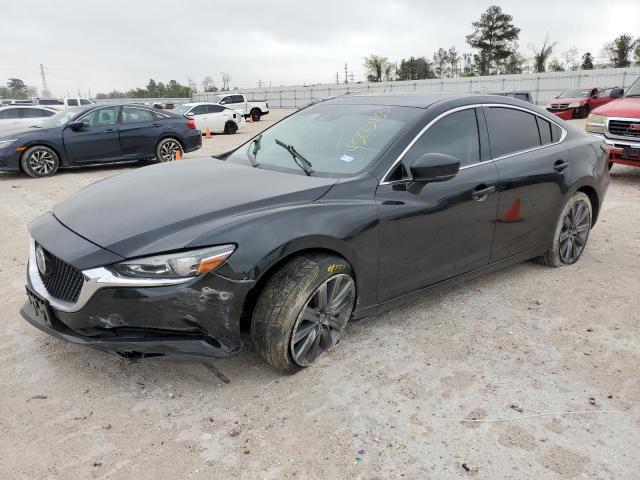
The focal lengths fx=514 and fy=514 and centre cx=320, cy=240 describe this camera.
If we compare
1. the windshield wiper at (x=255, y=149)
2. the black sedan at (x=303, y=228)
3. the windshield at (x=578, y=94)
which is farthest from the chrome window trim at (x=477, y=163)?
the windshield at (x=578, y=94)

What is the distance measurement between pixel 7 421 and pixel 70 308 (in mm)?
654

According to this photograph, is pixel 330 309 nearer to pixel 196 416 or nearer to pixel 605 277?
pixel 196 416

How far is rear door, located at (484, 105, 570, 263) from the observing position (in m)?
4.02

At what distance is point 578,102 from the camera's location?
2481cm

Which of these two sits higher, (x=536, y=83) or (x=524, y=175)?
(x=536, y=83)

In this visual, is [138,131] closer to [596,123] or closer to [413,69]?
[596,123]

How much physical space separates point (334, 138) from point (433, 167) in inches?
31.9

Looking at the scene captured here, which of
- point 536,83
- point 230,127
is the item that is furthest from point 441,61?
point 230,127

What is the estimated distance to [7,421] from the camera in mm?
2621

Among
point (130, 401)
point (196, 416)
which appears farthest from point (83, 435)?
point (196, 416)

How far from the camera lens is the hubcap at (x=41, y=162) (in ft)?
33.1

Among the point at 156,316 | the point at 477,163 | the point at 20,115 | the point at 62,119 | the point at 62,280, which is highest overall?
the point at 20,115

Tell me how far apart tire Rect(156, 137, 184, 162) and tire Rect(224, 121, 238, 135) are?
30.9 ft

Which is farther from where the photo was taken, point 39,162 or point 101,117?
point 101,117
